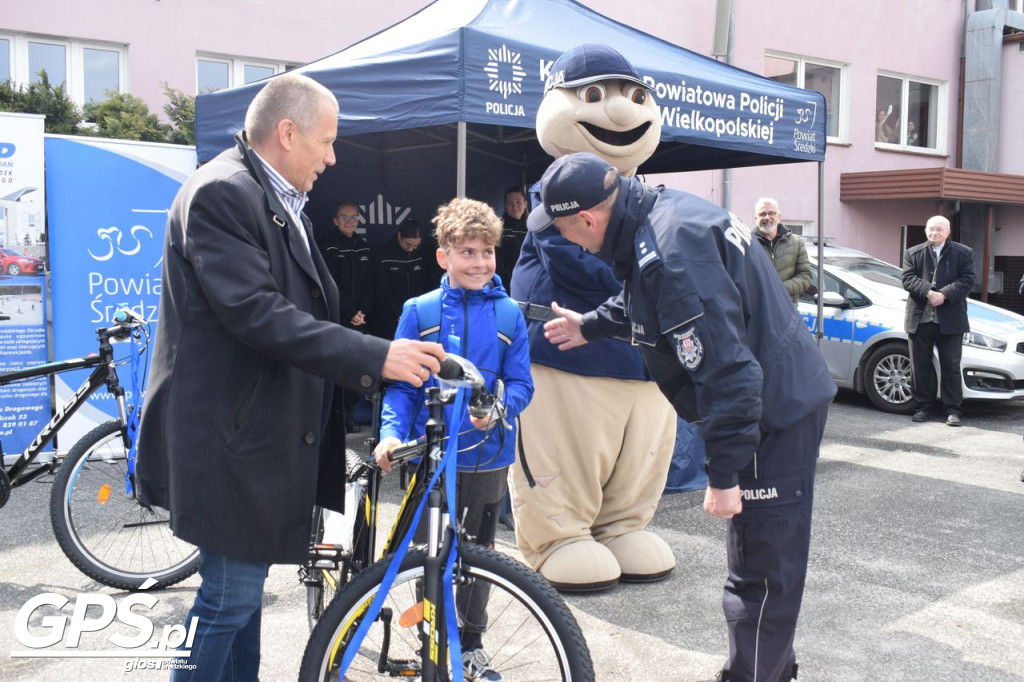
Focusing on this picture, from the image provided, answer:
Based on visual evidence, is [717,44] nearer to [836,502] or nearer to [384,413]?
[836,502]

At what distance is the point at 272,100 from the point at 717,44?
11413 mm

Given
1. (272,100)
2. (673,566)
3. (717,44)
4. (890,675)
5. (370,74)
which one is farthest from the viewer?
(717,44)

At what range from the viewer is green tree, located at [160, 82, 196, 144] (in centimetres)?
1001

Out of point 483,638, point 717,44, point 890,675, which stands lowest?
point 890,675

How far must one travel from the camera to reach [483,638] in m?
2.79

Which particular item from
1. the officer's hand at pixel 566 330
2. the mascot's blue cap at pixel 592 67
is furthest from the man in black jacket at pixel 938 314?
the officer's hand at pixel 566 330

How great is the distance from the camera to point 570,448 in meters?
4.33

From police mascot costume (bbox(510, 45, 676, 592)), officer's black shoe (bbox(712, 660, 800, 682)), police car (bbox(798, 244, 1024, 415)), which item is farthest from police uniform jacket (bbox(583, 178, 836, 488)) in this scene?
police car (bbox(798, 244, 1024, 415))

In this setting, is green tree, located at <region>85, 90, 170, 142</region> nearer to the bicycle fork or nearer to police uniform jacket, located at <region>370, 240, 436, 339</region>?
police uniform jacket, located at <region>370, 240, 436, 339</region>

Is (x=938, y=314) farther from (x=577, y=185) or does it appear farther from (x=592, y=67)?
(x=577, y=185)

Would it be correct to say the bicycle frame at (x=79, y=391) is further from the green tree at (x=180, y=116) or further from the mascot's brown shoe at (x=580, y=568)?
the green tree at (x=180, y=116)

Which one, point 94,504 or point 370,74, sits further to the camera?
point 370,74

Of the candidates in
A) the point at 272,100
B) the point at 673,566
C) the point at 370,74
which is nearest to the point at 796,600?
the point at 673,566

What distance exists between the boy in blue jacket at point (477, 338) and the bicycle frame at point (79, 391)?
1733mm
